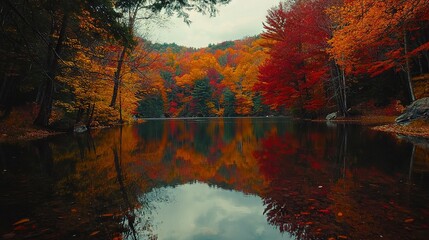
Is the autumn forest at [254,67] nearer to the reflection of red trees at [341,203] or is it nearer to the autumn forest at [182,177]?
the autumn forest at [182,177]

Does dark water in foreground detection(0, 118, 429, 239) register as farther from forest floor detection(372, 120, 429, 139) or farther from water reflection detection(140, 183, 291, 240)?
forest floor detection(372, 120, 429, 139)

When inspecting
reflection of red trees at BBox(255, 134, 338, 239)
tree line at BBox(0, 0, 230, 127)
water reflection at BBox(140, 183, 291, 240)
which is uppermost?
tree line at BBox(0, 0, 230, 127)

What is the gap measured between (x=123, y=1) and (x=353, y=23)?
12559 mm

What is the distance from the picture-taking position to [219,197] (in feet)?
16.2

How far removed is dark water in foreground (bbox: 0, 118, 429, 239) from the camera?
335 centimetres

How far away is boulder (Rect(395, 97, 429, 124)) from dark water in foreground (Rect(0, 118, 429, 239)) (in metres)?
6.26

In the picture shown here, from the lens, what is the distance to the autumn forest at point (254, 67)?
8492 mm

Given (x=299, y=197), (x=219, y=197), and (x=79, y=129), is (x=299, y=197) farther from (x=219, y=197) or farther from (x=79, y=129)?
(x=79, y=129)

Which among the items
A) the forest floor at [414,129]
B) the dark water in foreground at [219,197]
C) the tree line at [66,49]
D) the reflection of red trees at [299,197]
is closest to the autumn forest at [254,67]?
the tree line at [66,49]

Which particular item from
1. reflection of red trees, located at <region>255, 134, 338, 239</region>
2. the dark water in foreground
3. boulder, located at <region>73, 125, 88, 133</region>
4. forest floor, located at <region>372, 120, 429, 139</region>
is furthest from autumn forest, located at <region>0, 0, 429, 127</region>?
reflection of red trees, located at <region>255, 134, 338, 239</region>

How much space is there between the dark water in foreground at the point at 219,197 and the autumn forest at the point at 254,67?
2.72m

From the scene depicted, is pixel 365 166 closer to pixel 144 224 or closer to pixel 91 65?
pixel 144 224

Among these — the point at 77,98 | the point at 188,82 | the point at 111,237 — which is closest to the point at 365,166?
the point at 111,237

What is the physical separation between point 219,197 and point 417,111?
12.8 m
